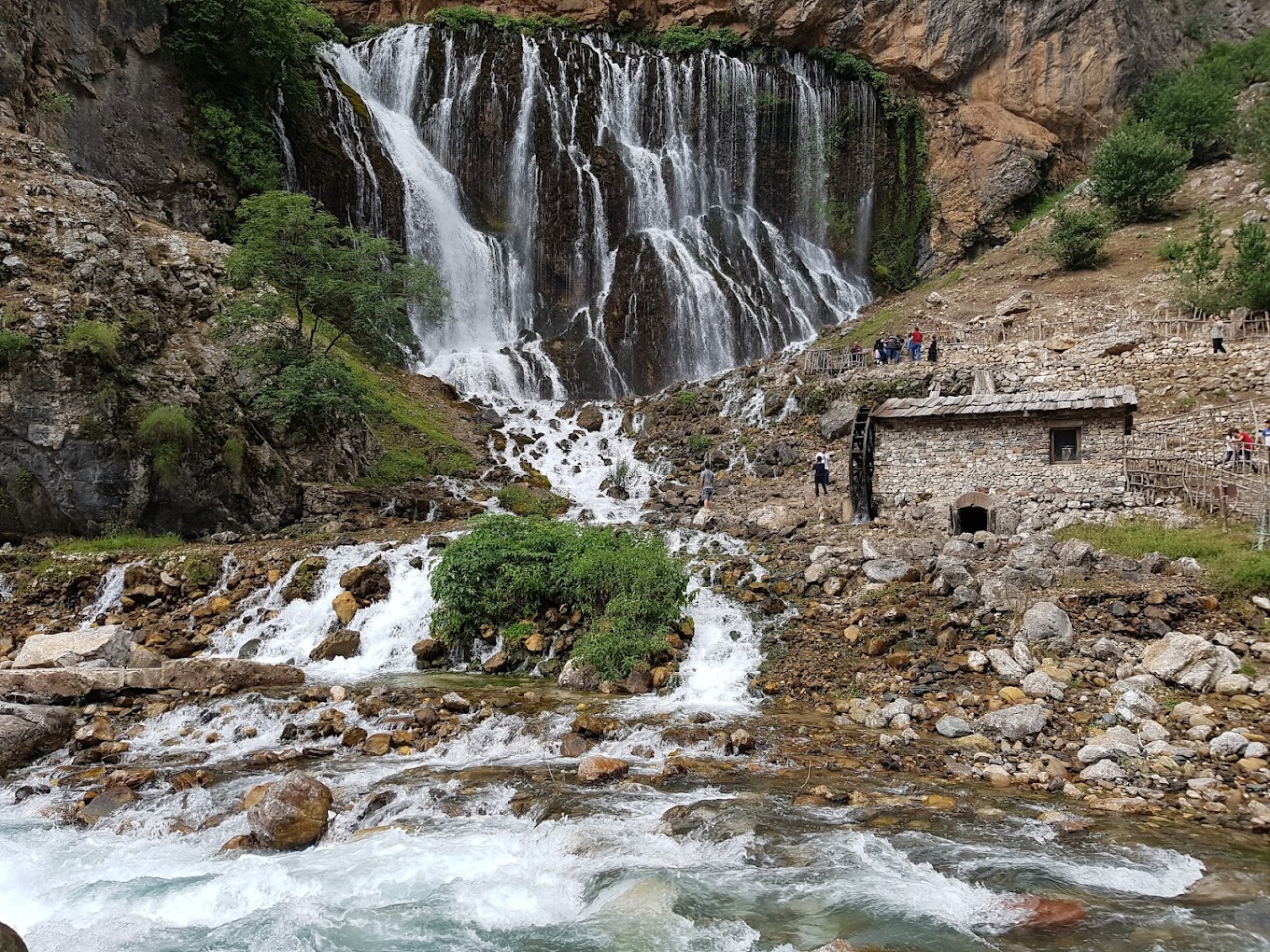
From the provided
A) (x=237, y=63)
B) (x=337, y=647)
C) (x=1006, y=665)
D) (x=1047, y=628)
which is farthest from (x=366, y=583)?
(x=237, y=63)

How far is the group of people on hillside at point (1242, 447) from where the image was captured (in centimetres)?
1435

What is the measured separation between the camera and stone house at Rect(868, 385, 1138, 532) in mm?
14336

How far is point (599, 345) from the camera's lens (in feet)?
105

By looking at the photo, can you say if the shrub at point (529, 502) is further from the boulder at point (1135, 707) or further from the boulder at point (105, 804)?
the boulder at point (1135, 707)

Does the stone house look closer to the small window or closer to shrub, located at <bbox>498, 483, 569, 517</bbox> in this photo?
the small window

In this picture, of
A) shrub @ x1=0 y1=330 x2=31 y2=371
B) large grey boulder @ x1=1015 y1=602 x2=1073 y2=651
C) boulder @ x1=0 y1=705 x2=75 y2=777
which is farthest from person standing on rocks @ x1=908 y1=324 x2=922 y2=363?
shrub @ x1=0 y1=330 x2=31 y2=371

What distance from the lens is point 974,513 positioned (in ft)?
51.4

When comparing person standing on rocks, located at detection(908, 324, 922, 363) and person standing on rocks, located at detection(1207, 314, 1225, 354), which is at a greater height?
person standing on rocks, located at detection(908, 324, 922, 363)

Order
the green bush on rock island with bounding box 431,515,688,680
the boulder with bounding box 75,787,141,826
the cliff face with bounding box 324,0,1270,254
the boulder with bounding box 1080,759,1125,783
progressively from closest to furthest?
the boulder with bounding box 75,787,141,826 < the boulder with bounding box 1080,759,1125,783 < the green bush on rock island with bounding box 431,515,688,680 < the cliff face with bounding box 324,0,1270,254

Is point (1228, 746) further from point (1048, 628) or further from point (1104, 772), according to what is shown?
point (1048, 628)

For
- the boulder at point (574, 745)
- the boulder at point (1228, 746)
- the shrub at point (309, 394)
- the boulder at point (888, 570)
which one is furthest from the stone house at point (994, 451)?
the shrub at point (309, 394)

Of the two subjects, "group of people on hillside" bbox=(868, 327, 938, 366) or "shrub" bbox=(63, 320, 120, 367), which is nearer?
"shrub" bbox=(63, 320, 120, 367)

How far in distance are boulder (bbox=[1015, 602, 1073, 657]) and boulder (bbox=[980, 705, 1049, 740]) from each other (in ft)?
5.66

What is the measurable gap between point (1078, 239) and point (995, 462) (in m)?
18.2
